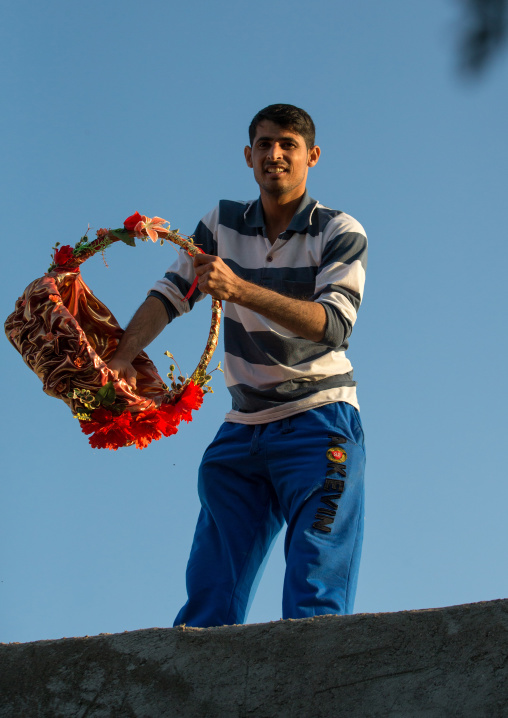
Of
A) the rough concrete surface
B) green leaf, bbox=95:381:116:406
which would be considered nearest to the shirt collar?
green leaf, bbox=95:381:116:406

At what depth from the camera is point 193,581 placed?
13.6 ft

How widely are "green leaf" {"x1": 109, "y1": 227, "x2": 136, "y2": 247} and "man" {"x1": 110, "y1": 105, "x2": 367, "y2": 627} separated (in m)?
0.28

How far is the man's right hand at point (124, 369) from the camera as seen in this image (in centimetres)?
466

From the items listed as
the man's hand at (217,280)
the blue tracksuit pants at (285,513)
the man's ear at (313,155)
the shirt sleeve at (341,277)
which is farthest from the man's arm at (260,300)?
the man's ear at (313,155)

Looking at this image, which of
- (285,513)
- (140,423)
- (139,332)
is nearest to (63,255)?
(139,332)

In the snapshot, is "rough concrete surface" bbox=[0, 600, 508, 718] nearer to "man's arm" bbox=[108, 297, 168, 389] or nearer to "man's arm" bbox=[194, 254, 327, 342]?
"man's arm" bbox=[194, 254, 327, 342]

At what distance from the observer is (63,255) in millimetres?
4852

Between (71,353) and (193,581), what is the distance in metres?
1.25

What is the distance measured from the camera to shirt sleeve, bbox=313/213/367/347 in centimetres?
429

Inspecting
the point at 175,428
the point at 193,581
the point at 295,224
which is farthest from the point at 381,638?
the point at 295,224

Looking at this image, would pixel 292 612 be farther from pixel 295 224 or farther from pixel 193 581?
pixel 295 224

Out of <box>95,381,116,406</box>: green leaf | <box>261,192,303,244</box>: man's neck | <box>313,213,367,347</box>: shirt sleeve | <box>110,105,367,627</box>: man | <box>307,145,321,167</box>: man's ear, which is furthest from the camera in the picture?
<box>307,145,321,167</box>: man's ear

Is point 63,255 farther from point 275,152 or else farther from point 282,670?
point 282,670

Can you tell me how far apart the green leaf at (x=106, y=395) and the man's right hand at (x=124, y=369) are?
0.19m
